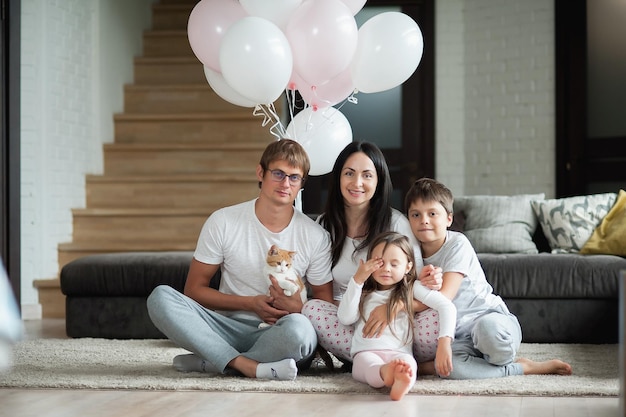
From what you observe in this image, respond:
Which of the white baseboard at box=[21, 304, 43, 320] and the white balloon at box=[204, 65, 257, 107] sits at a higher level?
the white balloon at box=[204, 65, 257, 107]

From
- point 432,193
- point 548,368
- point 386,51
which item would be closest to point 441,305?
point 432,193

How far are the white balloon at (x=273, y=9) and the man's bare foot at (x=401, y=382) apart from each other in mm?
1417

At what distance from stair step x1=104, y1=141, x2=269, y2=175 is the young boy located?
2.93 metres

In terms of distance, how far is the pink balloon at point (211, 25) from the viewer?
3416mm

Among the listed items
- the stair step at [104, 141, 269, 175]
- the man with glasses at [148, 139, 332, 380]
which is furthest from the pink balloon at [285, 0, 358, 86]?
the stair step at [104, 141, 269, 175]

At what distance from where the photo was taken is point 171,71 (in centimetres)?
646

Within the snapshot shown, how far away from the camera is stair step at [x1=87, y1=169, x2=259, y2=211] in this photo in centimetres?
566

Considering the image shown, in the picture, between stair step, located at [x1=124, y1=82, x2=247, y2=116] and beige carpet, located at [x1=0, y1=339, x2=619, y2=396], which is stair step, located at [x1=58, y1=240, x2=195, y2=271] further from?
beige carpet, located at [x1=0, y1=339, x2=619, y2=396]

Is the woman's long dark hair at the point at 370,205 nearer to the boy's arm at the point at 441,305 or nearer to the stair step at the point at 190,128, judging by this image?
the boy's arm at the point at 441,305

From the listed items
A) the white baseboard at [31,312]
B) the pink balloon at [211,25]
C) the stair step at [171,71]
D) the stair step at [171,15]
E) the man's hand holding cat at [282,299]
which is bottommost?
the white baseboard at [31,312]

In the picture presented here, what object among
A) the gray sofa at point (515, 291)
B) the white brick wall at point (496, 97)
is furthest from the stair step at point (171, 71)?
the gray sofa at point (515, 291)

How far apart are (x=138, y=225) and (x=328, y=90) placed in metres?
2.38

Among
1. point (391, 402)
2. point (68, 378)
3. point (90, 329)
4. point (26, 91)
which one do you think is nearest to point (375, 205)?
point (391, 402)

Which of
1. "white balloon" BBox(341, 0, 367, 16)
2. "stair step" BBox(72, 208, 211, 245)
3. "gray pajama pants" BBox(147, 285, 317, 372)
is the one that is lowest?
"gray pajama pants" BBox(147, 285, 317, 372)
